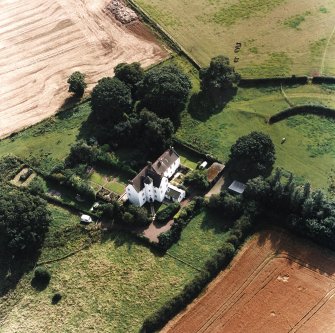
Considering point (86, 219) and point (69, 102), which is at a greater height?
point (69, 102)

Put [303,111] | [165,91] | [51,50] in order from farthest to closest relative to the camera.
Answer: [51,50] → [303,111] → [165,91]

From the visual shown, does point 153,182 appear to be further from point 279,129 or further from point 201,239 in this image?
point 279,129

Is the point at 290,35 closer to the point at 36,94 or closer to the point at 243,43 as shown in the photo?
the point at 243,43

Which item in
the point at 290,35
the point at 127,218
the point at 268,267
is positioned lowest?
the point at 268,267

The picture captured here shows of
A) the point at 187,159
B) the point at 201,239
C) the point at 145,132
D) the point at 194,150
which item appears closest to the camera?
the point at 201,239

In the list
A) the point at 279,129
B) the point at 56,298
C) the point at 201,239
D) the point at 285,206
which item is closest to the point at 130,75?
the point at 279,129

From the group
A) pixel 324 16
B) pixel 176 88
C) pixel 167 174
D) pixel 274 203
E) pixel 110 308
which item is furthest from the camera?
pixel 324 16

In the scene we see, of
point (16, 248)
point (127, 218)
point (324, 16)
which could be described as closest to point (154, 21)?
point (324, 16)
